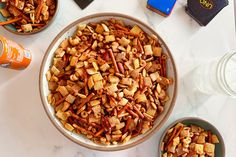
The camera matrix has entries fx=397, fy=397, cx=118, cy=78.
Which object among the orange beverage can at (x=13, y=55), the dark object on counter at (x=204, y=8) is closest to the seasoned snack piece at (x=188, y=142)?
the dark object on counter at (x=204, y=8)

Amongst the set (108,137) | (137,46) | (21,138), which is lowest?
(21,138)

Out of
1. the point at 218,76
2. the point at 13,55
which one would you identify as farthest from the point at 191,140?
the point at 13,55

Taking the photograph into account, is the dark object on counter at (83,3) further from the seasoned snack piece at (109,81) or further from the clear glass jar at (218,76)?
the clear glass jar at (218,76)

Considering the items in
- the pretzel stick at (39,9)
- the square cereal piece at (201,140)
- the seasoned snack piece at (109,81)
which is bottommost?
the square cereal piece at (201,140)

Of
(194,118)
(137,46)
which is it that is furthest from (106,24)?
(194,118)

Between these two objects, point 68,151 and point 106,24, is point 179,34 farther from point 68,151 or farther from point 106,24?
point 68,151

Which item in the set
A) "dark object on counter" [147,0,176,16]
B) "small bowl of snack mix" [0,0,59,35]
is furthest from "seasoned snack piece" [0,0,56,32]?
"dark object on counter" [147,0,176,16]
